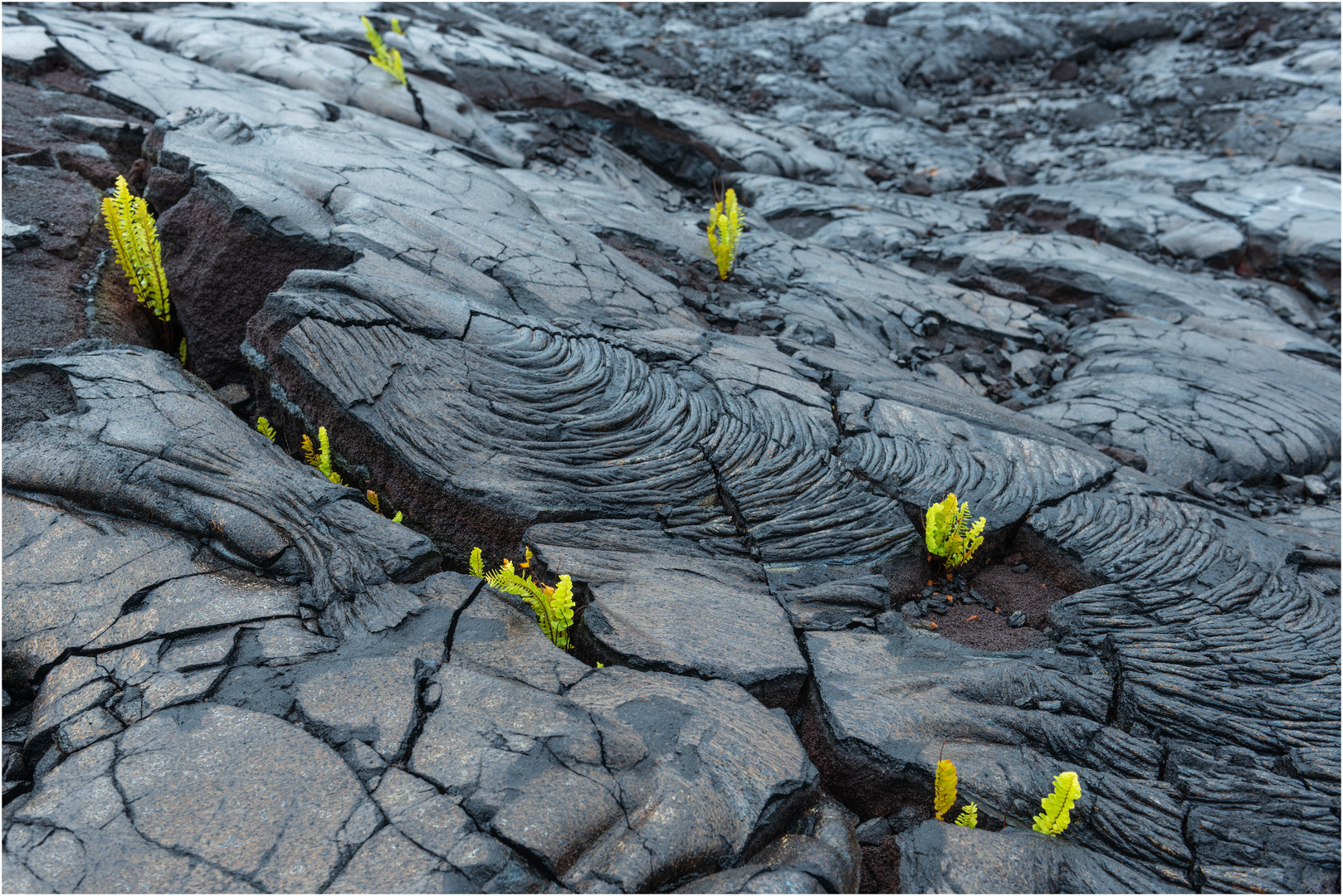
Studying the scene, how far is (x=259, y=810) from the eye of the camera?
1.99 metres

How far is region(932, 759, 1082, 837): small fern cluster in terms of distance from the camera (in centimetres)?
221

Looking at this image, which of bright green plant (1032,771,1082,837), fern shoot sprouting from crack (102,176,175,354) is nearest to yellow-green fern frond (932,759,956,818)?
bright green plant (1032,771,1082,837)

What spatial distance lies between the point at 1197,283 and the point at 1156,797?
651cm

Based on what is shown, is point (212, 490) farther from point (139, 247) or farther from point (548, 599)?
point (139, 247)

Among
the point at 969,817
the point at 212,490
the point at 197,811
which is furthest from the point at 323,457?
the point at 969,817

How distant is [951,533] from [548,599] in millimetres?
1940

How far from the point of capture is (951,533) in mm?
3393

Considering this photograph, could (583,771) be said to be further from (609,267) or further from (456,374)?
(609,267)

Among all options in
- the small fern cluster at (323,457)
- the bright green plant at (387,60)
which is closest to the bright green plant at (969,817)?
the small fern cluster at (323,457)

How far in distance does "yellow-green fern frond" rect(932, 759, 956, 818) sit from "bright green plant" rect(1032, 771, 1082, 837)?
267 mm

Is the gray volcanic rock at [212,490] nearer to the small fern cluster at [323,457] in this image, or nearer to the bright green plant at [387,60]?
the small fern cluster at [323,457]

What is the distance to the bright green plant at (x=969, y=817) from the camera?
2363 millimetres

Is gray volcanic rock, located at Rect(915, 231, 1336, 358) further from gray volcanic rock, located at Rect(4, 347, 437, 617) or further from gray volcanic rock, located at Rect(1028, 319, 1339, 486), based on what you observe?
gray volcanic rock, located at Rect(4, 347, 437, 617)

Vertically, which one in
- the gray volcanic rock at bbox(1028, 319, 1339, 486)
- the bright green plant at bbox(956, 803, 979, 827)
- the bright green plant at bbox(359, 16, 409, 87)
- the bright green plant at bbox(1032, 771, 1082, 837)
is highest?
the bright green plant at bbox(359, 16, 409, 87)
